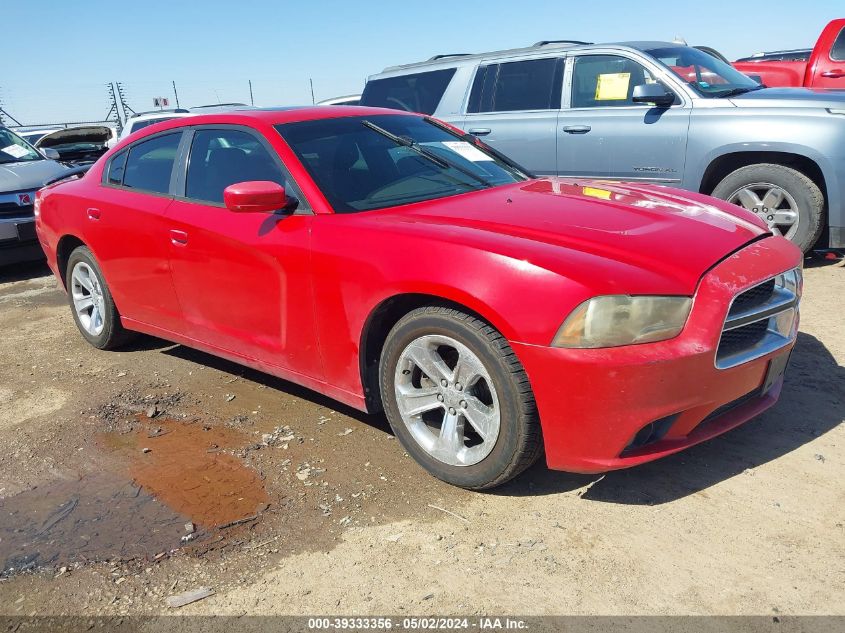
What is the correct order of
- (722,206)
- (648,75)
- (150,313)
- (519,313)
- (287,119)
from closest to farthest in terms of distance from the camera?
(519,313) < (722,206) < (287,119) < (150,313) < (648,75)

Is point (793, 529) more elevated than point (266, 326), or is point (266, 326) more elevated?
point (266, 326)

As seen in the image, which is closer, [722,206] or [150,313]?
[722,206]

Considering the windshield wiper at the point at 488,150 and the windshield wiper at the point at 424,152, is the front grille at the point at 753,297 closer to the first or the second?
the windshield wiper at the point at 424,152

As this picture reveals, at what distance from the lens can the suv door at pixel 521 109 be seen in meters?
6.84

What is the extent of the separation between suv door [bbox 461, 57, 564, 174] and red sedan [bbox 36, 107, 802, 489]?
2733 mm

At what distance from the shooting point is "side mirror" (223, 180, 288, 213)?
3254 millimetres

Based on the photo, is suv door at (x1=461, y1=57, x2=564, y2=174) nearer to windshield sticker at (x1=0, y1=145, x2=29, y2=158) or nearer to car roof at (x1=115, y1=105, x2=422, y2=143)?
car roof at (x1=115, y1=105, x2=422, y2=143)

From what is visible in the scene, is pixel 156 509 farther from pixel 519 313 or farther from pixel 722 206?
pixel 722 206

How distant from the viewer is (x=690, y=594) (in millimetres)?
2283

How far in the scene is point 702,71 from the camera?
661 cm

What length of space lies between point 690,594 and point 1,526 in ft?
8.68

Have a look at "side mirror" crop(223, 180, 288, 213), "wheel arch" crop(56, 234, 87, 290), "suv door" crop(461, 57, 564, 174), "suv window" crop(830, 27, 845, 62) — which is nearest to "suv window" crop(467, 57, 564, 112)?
"suv door" crop(461, 57, 564, 174)

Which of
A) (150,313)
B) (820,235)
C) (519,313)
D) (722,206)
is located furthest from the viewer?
(820,235)

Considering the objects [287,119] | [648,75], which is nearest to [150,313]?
[287,119]
